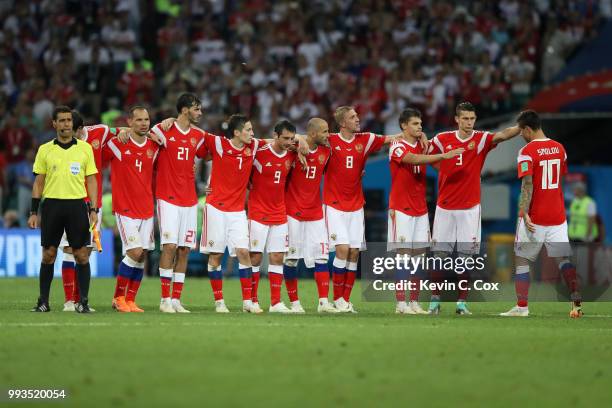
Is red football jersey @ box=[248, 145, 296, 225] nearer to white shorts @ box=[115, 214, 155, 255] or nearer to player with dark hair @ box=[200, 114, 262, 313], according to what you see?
player with dark hair @ box=[200, 114, 262, 313]

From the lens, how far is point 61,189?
47.3ft

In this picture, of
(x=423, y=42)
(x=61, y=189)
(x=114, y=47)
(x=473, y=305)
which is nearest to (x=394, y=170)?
(x=473, y=305)

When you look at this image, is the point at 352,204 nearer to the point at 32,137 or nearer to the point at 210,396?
the point at 210,396

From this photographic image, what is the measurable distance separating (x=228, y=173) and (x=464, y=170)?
9.47 feet

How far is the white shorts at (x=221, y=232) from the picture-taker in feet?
50.2

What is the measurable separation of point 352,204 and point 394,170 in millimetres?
676

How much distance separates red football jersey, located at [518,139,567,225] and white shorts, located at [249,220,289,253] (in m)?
2.97

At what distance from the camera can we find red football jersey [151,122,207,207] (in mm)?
15297

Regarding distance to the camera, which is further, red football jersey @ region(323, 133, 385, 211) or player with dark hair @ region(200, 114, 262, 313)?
red football jersey @ region(323, 133, 385, 211)

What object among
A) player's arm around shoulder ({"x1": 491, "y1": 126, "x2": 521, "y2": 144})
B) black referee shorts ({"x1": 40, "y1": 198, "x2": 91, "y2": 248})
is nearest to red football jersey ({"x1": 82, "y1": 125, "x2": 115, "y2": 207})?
black referee shorts ({"x1": 40, "y1": 198, "x2": 91, "y2": 248})

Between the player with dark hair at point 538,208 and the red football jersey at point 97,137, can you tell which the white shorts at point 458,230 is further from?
the red football jersey at point 97,137

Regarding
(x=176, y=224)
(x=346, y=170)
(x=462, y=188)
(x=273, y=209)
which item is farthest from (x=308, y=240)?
(x=462, y=188)

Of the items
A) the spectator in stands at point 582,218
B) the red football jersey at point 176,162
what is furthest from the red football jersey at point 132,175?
the spectator in stands at point 582,218

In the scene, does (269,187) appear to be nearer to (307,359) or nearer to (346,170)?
(346,170)
